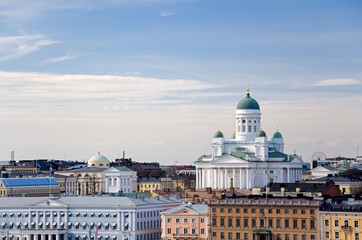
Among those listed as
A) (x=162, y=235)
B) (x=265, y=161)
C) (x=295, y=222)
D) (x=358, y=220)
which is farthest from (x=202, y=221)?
A: (x=265, y=161)

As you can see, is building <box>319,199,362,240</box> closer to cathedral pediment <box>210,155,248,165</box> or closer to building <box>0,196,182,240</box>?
building <box>0,196,182,240</box>

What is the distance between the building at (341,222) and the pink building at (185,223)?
1517 centimetres

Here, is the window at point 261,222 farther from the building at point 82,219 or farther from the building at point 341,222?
the building at point 82,219

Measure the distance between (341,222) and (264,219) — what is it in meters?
8.92

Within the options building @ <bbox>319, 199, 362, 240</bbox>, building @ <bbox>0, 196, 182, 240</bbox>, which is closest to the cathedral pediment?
building @ <bbox>0, 196, 182, 240</bbox>

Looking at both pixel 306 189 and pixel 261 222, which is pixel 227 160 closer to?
pixel 306 189

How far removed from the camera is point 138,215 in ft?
395

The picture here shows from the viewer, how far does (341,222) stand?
105m

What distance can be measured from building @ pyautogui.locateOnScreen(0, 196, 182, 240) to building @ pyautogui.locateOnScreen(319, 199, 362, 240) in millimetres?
24046

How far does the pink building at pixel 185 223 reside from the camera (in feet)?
381

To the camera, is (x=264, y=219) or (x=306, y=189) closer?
(x=264, y=219)

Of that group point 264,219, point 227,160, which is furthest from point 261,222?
point 227,160

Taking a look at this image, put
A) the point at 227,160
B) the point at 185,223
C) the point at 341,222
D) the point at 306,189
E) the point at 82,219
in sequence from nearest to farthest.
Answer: the point at 341,222, the point at 185,223, the point at 82,219, the point at 306,189, the point at 227,160

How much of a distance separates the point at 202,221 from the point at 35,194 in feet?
283
